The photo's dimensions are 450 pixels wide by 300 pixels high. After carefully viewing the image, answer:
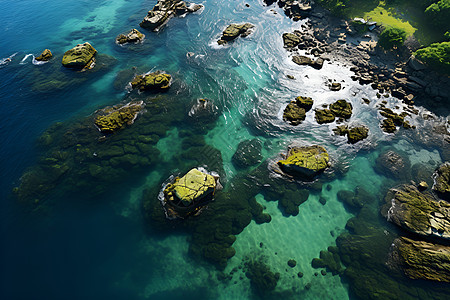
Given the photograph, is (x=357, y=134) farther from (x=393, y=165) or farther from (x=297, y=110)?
(x=297, y=110)

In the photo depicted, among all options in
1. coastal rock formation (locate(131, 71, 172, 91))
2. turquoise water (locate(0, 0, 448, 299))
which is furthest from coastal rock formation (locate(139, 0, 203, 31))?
coastal rock formation (locate(131, 71, 172, 91))

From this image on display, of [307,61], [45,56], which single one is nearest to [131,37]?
[45,56]

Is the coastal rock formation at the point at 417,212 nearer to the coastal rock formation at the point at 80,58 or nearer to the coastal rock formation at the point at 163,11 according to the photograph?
the coastal rock formation at the point at 80,58

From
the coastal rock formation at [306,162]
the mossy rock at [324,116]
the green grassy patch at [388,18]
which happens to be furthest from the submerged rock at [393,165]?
the green grassy patch at [388,18]

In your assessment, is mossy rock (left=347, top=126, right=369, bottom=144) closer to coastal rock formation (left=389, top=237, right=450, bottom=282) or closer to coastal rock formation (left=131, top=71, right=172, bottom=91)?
coastal rock formation (left=389, top=237, right=450, bottom=282)

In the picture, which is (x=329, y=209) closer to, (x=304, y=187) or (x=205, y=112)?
(x=304, y=187)

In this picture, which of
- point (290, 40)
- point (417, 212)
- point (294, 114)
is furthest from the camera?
point (290, 40)
